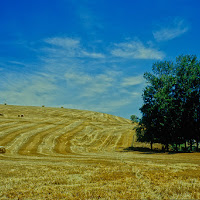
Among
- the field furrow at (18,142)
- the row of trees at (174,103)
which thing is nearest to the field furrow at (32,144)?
the field furrow at (18,142)

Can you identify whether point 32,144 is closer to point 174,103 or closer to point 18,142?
point 18,142

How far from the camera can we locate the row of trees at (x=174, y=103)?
42062mm

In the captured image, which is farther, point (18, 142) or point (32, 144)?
point (18, 142)

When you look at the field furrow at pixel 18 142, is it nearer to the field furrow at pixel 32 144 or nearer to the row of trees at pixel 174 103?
the field furrow at pixel 32 144

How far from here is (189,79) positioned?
4297 cm

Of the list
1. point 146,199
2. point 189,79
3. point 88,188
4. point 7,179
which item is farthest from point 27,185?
point 189,79

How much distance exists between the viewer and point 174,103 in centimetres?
4281

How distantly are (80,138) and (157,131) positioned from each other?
854 inches

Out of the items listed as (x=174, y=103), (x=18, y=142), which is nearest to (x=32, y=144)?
(x=18, y=142)

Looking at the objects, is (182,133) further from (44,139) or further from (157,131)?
(44,139)

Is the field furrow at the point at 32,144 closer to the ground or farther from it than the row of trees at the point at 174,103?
closer to the ground

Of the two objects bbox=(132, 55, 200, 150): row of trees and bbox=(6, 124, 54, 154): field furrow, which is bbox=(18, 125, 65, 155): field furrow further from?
bbox=(132, 55, 200, 150): row of trees

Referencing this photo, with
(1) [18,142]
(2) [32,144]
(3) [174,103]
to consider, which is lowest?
(2) [32,144]

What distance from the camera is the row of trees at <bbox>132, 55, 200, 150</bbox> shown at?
42.1m
